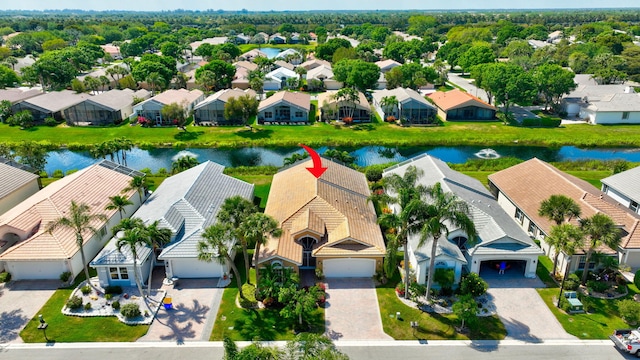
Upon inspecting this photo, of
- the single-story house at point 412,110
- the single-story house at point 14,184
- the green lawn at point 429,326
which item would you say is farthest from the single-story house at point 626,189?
the single-story house at point 14,184

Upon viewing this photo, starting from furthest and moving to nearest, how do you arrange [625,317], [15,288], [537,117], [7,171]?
[537,117]
[7,171]
[15,288]
[625,317]

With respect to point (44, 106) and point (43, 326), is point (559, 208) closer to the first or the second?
point (43, 326)

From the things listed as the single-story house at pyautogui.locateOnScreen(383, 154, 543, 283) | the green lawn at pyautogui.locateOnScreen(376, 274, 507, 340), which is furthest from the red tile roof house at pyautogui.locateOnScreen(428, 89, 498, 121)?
the green lawn at pyautogui.locateOnScreen(376, 274, 507, 340)

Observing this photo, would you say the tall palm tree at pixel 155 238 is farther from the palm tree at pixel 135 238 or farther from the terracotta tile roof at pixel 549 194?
the terracotta tile roof at pixel 549 194

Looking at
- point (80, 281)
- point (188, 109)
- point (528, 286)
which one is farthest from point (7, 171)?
point (528, 286)

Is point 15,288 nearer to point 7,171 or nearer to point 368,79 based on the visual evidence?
point 7,171

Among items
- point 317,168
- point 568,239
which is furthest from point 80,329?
point 568,239

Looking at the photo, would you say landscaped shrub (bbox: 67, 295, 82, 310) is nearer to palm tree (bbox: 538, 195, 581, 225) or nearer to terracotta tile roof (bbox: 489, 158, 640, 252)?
palm tree (bbox: 538, 195, 581, 225)
